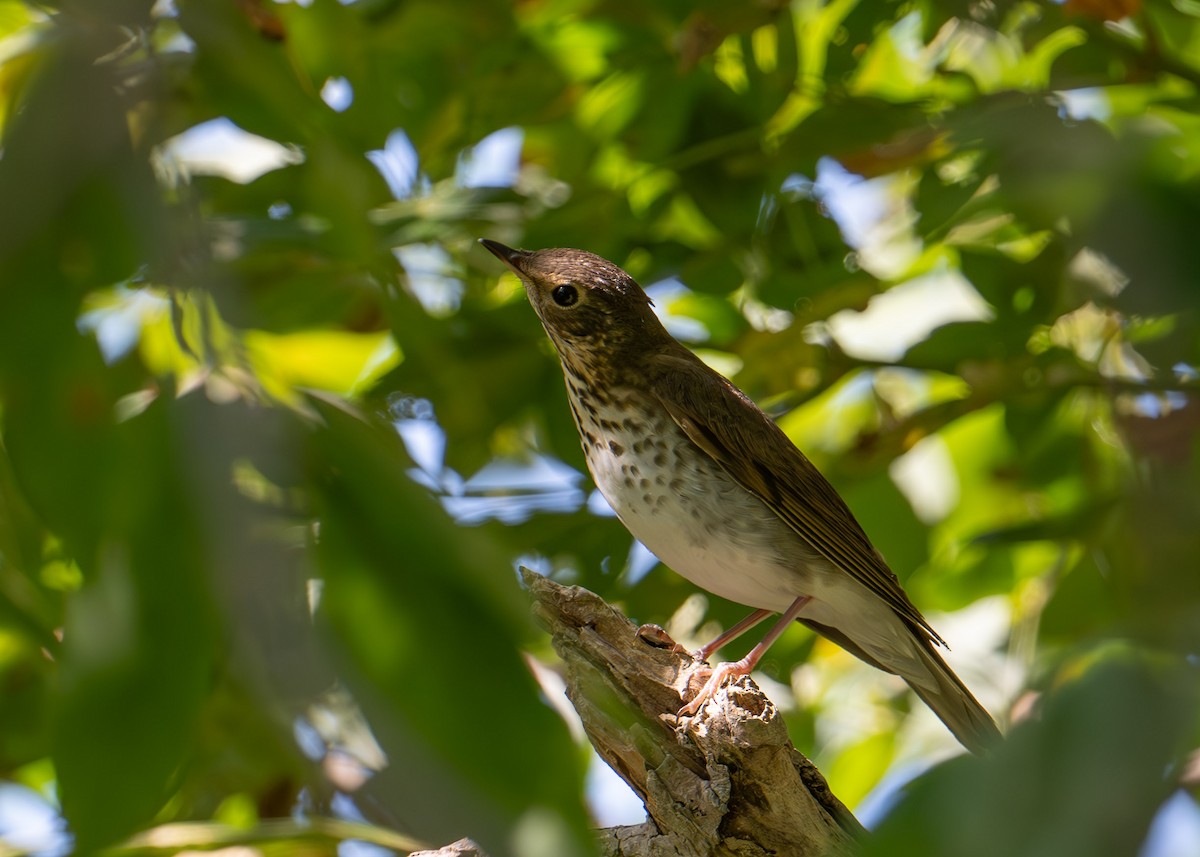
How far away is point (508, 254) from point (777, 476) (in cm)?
98

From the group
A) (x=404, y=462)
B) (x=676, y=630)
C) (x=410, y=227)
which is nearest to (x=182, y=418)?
(x=404, y=462)

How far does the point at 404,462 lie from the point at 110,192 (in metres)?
0.39

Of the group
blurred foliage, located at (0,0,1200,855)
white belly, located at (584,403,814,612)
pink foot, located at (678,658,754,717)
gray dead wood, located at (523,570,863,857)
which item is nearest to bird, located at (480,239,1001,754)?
white belly, located at (584,403,814,612)

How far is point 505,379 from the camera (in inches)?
152

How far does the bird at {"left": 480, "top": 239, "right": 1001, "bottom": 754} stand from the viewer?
349 centimetres

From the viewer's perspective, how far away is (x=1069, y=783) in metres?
0.94

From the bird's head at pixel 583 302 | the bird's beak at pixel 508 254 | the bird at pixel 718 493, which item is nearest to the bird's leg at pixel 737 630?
the bird at pixel 718 493

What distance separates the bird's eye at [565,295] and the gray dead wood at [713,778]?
130cm

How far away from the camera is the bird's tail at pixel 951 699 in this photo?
12.1 feet

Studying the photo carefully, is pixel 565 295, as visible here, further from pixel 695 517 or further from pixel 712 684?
pixel 712 684

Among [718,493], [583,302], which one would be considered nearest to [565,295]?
[583,302]

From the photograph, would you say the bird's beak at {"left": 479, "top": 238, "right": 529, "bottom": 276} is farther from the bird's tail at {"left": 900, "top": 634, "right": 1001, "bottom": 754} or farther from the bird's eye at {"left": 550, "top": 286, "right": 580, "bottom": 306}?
the bird's tail at {"left": 900, "top": 634, "right": 1001, "bottom": 754}

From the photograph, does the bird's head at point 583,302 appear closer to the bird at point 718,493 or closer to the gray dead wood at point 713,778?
the bird at point 718,493

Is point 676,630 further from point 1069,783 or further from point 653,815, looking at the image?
point 1069,783
